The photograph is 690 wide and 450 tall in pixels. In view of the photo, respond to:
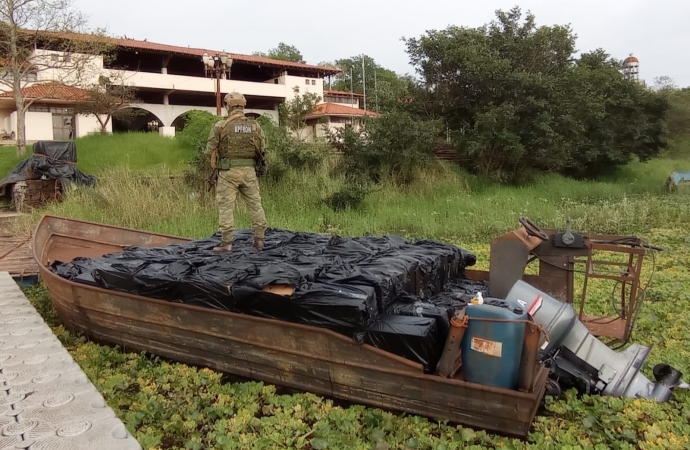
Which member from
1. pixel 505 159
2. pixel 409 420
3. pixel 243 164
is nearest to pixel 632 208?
pixel 505 159

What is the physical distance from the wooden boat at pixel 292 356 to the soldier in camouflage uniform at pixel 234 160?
118 cm

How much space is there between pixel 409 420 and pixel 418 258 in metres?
1.51

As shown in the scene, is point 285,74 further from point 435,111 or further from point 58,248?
point 58,248

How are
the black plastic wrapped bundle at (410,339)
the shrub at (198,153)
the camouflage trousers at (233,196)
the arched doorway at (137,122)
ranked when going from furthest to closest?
the arched doorway at (137,122) → the shrub at (198,153) → the camouflage trousers at (233,196) → the black plastic wrapped bundle at (410,339)

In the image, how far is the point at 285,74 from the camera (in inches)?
1187

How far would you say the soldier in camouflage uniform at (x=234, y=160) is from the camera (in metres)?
5.21

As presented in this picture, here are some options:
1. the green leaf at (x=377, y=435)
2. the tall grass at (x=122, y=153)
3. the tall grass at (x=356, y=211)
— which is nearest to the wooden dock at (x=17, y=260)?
the tall grass at (x=356, y=211)

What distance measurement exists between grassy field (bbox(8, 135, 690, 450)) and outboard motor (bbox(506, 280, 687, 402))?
133 millimetres

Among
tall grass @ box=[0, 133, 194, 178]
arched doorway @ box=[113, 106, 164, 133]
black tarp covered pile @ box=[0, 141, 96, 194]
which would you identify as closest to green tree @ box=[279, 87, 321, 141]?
arched doorway @ box=[113, 106, 164, 133]

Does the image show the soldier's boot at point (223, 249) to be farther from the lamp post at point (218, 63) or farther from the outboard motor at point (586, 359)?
the lamp post at point (218, 63)

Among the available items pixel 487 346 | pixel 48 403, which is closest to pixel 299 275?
pixel 487 346

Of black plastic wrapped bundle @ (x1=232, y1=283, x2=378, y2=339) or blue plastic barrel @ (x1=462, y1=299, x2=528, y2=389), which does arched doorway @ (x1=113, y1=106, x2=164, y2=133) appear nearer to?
black plastic wrapped bundle @ (x1=232, y1=283, x2=378, y2=339)

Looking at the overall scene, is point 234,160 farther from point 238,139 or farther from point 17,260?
point 17,260

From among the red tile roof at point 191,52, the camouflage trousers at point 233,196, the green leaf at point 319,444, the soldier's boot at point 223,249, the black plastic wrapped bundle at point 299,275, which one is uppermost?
the red tile roof at point 191,52
